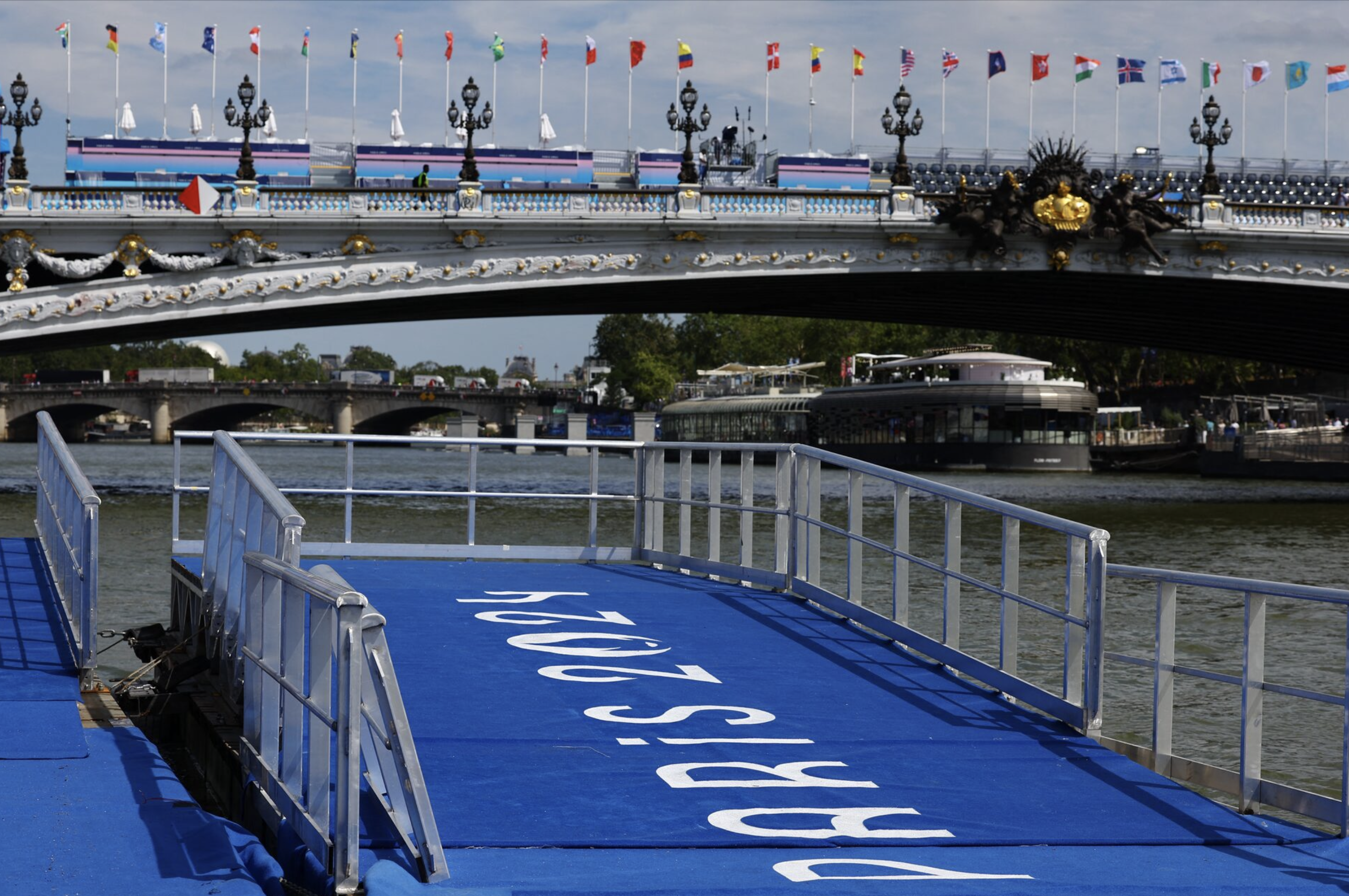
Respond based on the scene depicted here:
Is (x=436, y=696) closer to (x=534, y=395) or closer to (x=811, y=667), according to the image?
(x=811, y=667)

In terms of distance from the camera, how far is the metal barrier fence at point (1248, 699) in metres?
7.13

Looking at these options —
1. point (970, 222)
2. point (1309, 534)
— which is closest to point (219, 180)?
point (970, 222)

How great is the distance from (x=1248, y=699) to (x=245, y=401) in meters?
108

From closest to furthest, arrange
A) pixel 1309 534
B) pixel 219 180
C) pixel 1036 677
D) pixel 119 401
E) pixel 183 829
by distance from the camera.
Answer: pixel 183 829
pixel 1036 677
pixel 1309 534
pixel 219 180
pixel 119 401

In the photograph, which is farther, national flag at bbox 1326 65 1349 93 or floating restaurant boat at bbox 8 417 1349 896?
national flag at bbox 1326 65 1349 93

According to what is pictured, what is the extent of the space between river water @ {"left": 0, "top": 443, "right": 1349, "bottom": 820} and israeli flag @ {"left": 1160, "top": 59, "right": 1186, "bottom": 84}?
15.8 meters

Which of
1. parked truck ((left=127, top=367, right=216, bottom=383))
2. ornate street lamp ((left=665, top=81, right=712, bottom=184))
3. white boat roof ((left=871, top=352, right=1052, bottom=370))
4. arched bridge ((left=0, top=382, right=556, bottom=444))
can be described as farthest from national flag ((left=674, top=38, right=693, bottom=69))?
parked truck ((left=127, top=367, right=216, bottom=383))

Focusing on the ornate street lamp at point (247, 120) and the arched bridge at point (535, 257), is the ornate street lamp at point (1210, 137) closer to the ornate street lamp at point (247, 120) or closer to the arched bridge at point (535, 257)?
the arched bridge at point (535, 257)

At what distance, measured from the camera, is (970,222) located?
4328cm

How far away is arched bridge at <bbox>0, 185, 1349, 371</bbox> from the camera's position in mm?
38656

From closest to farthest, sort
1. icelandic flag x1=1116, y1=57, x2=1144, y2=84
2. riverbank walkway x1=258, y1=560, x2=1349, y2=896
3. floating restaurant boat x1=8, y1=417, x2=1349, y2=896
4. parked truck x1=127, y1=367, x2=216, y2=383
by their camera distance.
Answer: floating restaurant boat x1=8, y1=417, x2=1349, y2=896
riverbank walkway x1=258, y1=560, x2=1349, y2=896
icelandic flag x1=1116, y1=57, x2=1144, y2=84
parked truck x1=127, y1=367, x2=216, y2=383

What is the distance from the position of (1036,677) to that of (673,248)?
90.6 feet

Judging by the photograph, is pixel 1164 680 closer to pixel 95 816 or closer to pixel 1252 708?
pixel 1252 708

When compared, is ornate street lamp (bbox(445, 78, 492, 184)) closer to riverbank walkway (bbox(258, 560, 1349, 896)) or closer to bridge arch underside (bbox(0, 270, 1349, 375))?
bridge arch underside (bbox(0, 270, 1349, 375))
